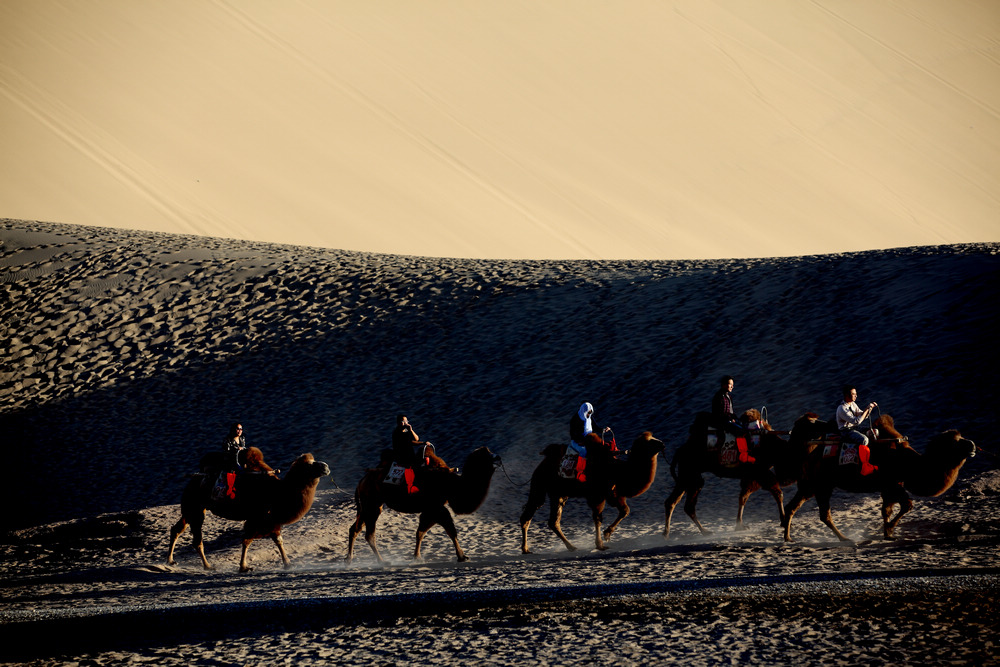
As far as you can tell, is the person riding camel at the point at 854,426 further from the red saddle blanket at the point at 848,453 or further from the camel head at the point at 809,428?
the camel head at the point at 809,428

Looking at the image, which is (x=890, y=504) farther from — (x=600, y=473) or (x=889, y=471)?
(x=600, y=473)

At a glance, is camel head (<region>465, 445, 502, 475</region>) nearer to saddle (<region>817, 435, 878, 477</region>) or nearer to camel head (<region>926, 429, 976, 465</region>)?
saddle (<region>817, 435, 878, 477</region>)

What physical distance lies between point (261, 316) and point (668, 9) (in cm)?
5279

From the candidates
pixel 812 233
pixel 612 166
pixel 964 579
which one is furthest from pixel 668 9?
pixel 964 579

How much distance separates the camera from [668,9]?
69.1 metres

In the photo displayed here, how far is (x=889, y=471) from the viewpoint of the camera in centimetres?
1243

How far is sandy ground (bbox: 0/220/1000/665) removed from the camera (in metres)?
9.38

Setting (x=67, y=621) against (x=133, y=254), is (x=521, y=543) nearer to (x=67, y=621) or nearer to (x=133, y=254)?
(x=67, y=621)

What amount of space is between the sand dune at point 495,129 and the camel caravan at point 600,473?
24050 mm

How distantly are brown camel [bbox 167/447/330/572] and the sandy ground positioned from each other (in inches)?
22.9

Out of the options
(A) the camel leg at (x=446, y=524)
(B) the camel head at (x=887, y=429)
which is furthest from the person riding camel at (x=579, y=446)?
(B) the camel head at (x=887, y=429)

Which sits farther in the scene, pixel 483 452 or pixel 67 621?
pixel 483 452

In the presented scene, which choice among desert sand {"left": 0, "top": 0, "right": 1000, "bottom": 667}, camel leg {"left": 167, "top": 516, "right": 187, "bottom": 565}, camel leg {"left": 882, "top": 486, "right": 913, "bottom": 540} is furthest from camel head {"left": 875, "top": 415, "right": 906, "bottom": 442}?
camel leg {"left": 167, "top": 516, "right": 187, "bottom": 565}

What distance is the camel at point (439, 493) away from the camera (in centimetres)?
1305
